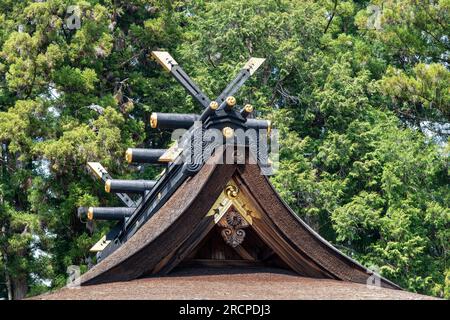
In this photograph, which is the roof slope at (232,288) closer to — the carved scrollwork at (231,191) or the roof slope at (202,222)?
the roof slope at (202,222)

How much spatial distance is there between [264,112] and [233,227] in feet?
36.8

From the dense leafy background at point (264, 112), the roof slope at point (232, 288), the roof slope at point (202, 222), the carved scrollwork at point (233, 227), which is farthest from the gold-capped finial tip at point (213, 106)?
the dense leafy background at point (264, 112)

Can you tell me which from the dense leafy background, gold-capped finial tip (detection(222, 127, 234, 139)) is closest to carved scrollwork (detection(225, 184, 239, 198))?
gold-capped finial tip (detection(222, 127, 234, 139))

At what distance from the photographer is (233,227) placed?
6.01 metres

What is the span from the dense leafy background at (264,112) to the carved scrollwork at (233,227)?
30.5ft

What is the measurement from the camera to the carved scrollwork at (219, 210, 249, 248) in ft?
19.6

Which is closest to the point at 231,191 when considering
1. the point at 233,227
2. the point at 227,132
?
the point at 233,227

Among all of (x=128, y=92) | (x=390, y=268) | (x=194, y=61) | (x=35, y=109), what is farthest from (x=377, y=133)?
(x=35, y=109)

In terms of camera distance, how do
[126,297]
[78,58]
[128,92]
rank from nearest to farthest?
[126,297]
[78,58]
[128,92]

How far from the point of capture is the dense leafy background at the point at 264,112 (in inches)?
624

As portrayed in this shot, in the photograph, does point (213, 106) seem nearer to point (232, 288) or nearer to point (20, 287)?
→ point (232, 288)

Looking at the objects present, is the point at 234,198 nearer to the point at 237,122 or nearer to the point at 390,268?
the point at 237,122

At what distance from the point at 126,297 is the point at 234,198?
3.93 feet

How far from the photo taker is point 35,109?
636 inches
